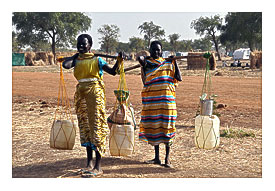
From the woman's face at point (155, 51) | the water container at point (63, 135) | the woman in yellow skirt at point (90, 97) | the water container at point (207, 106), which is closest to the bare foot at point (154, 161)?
the woman in yellow skirt at point (90, 97)

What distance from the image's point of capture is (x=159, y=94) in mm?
4777

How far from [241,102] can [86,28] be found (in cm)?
4680

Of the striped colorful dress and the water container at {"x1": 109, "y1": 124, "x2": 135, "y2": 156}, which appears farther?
the striped colorful dress

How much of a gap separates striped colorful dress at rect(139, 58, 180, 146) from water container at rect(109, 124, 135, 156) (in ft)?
1.37

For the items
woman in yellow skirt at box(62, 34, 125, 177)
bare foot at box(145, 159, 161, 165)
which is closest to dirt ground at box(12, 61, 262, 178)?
bare foot at box(145, 159, 161, 165)

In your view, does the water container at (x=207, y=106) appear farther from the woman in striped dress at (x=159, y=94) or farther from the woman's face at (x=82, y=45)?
the woman's face at (x=82, y=45)

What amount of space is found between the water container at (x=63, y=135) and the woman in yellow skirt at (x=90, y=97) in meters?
0.30

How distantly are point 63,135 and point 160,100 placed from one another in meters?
1.44

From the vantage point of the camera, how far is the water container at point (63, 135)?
15.6ft

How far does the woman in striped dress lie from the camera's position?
4.77m

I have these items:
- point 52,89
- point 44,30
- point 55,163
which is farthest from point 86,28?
point 55,163

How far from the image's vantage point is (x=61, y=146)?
4805mm

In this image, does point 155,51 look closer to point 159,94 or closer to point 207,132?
point 159,94

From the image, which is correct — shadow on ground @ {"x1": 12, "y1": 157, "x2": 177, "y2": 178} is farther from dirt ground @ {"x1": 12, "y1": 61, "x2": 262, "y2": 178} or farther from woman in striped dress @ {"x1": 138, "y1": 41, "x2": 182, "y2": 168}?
woman in striped dress @ {"x1": 138, "y1": 41, "x2": 182, "y2": 168}
